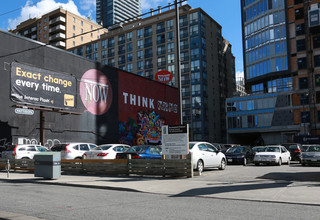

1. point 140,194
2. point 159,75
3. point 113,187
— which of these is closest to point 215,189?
point 140,194

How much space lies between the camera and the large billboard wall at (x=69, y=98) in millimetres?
26406

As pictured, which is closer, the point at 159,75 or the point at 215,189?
the point at 215,189

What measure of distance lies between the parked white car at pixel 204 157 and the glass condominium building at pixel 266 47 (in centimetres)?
5038

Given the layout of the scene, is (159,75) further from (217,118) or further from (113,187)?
(217,118)

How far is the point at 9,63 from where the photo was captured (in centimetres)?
2678

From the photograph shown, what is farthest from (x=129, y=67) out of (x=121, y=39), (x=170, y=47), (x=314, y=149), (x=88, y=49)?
(x=314, y=149)

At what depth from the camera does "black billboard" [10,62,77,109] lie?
25719 mm

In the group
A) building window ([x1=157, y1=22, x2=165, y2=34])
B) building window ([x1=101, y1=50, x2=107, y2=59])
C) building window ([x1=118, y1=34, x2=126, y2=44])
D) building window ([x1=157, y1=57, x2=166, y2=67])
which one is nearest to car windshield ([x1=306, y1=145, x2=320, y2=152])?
building window ([x1=157, y1=57, x2=166, y2=67])

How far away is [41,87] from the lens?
27.3 m

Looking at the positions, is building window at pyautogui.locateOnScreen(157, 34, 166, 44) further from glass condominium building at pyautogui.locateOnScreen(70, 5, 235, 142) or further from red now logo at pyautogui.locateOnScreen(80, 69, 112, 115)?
red now logo at pyautogui.locateOnScreen(80, 69, 112, 115)

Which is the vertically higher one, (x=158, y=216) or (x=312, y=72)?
(x=312, y=72)

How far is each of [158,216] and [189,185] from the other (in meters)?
5.47

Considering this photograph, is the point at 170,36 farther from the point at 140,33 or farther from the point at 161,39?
the point at 140,33

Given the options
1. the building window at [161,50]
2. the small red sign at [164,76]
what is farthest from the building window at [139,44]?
the small red sign at [164,76]
